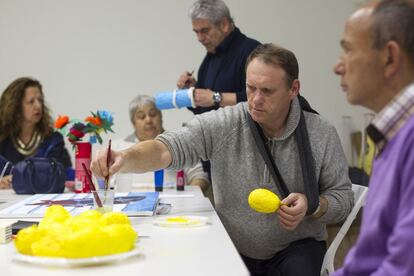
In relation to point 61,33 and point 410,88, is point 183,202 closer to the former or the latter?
point 410,88

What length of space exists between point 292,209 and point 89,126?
48.3 inches

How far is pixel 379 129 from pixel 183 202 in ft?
3.92

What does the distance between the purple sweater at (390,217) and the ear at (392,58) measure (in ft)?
0.32

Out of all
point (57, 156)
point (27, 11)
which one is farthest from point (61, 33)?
point (57, 156)

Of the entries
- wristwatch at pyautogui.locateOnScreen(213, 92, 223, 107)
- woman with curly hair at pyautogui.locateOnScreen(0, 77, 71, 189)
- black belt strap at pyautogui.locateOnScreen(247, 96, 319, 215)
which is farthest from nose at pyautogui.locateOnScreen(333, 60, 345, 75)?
woman with curly hair at pyautogui.locateOnScreen(0, 77, 71, 189)

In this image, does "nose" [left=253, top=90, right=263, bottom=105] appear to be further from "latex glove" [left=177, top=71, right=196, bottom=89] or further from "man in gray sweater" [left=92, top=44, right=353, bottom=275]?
"latex glove" [left=177, top=71, right=196, bottom=89]

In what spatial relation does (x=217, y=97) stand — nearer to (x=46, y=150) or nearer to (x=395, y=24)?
(x=46, y=150)

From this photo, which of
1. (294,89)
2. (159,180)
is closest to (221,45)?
(159,180)

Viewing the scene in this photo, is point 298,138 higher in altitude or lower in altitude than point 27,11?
lower

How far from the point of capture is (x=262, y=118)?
2.01 m

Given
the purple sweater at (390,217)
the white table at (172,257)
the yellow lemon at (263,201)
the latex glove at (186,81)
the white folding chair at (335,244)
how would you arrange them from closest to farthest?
the purple sweater at (390,217) < the white table at (172,257) < the yellow lemon at (263,201) < the white folding chair at (335,244) < the latex glove at (186,81)

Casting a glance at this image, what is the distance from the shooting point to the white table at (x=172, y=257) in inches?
43.9

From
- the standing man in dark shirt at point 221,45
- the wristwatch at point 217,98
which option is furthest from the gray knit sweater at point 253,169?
the standing man in dark shirt at point 221,45

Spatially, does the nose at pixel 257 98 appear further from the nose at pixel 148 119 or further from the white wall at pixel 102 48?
the white wall at pixel 102 48
